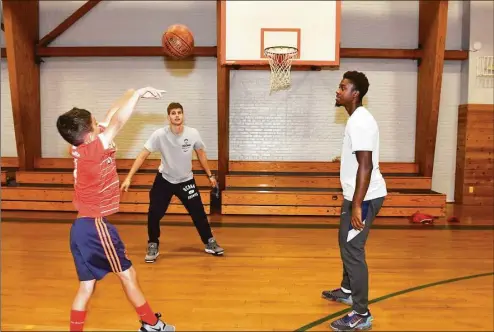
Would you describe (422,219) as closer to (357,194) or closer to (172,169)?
(172,169)

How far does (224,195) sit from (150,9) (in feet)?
15.3

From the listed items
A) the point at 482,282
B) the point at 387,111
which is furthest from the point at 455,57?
the point at 482,282

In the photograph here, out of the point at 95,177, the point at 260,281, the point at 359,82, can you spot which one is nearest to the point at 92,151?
the point at 95,177

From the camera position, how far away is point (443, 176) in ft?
33.7

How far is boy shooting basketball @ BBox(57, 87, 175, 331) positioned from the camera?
9.33 feet

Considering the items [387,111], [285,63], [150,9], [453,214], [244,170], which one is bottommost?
[453,214]

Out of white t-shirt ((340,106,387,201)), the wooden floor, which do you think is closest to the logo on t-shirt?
the wooden floor

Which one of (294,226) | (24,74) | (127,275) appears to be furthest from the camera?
(24,74)

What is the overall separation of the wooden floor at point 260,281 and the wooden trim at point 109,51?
4.35 meters

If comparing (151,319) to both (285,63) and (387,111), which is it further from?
(387,111)

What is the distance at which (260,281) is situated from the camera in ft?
15.3

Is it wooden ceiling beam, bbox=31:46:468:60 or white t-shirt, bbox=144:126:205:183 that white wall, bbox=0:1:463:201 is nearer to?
wooden ceiling beam, bbox=31:46:468:60

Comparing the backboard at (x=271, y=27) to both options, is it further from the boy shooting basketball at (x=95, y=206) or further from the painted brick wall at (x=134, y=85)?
the boy shooting basketball at (x=95, y=206)

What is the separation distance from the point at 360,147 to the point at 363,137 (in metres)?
0.07
